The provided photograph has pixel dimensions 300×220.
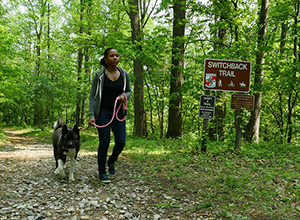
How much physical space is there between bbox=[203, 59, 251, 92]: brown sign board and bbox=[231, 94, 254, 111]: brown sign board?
243 millimetres

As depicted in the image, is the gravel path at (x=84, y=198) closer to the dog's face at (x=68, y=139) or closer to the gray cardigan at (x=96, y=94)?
the dog's face at (x=68, y=139)

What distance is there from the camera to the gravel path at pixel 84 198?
3537 mm

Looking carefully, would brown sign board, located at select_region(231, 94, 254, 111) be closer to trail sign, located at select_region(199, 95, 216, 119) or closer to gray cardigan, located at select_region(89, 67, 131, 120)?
trail sign, located at select_region(199, 95, 216, 119)

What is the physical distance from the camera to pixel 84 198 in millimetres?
4113

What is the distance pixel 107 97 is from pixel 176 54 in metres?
3.67

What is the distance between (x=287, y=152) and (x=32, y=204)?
687cm

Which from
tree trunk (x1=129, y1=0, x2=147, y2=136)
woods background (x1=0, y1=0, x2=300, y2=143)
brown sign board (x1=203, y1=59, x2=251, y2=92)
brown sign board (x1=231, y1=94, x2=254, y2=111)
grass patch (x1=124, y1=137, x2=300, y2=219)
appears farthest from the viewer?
tree trunk (x1=129, y1=0, x2=147, y2=136)

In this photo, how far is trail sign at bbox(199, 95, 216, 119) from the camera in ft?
22.0

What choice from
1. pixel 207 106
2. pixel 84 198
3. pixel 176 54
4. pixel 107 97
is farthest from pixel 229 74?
pixel 84 198

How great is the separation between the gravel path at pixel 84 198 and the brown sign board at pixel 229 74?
10.5 ft

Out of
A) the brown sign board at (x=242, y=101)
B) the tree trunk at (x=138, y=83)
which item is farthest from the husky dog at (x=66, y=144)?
the tree trunk at (x=138, y=83)

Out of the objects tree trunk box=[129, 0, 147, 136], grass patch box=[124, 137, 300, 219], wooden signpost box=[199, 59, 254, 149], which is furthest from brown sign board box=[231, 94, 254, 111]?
tree trunk box=[129, 0, 147, 136]

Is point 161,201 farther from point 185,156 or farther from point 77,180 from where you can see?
point 185,156

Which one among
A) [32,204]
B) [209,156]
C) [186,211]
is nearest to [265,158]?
[209,156]
